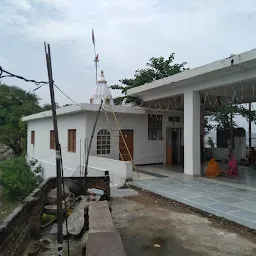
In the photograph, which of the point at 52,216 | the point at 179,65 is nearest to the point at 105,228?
the point at 52,216

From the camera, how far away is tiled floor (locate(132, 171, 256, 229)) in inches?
231

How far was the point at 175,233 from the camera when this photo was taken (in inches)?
200

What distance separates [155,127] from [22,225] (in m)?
10.7

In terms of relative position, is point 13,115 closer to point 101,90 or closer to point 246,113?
point 101,90

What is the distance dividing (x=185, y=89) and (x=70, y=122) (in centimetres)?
599

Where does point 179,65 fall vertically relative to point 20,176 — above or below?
above

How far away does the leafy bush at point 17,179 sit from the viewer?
46.9 feet

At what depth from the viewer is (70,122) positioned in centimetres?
1355

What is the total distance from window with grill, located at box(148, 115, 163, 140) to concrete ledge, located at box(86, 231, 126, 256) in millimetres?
10358

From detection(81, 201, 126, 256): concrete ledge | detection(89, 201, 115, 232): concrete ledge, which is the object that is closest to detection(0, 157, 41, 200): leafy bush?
detection(89, 201, 115, 232): concrete ledge

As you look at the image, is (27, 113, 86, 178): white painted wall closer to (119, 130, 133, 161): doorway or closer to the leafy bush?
the leafy bush

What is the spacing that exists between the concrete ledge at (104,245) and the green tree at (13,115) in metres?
19.6

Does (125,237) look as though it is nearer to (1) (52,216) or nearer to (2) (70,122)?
(1) (52,216)

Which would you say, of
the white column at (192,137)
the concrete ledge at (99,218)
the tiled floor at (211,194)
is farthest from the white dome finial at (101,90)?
the concrete ledge at (99,218)
